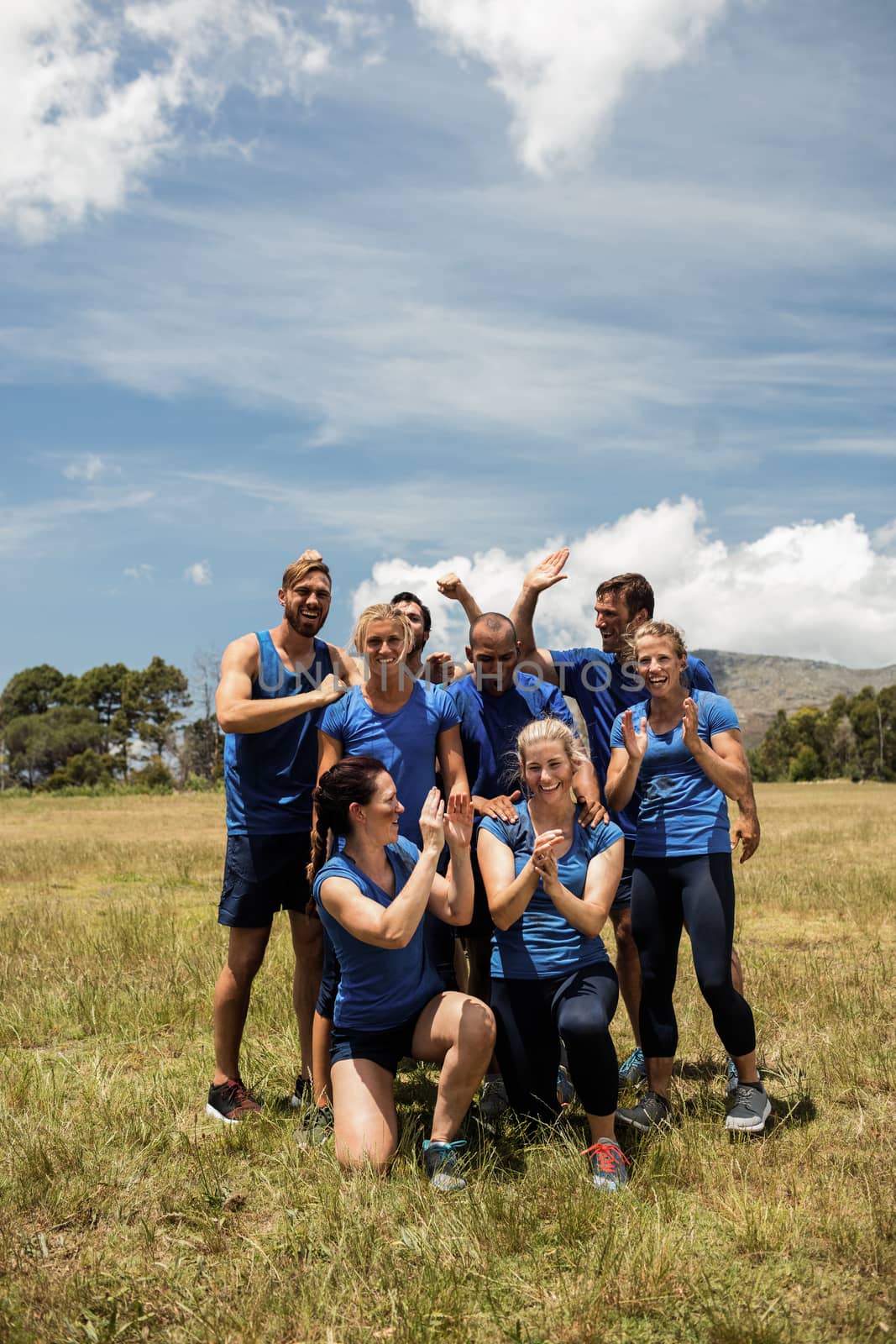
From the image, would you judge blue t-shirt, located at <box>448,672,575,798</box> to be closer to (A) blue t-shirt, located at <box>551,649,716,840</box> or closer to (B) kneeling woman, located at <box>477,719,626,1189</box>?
(A) blue t-shirt, located at <box>551,649,716,840</box>

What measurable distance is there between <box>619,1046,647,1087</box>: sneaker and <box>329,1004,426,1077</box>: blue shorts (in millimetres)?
1646

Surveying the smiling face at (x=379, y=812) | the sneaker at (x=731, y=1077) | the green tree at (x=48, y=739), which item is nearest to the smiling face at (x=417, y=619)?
the smiling face at (x=379, y=812)

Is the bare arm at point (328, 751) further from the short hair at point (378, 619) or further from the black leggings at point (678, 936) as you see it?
the black leggings at point (678, 936)

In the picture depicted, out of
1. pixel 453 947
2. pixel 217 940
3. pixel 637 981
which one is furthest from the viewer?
pixel 217 940

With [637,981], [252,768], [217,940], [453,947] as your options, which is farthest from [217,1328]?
[217,940]

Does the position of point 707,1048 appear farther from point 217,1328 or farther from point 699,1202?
point 217,1328

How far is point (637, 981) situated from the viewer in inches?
247

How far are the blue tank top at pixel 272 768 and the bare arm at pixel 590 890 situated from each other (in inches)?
56.9

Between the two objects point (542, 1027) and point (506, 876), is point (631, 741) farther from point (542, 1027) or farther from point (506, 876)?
point (542, 1027)

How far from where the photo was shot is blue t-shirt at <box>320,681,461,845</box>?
202 inches

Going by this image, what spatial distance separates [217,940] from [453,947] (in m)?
4.53

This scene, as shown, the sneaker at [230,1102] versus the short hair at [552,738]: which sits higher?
the short hair at [552,738]

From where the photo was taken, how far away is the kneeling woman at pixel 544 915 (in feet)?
15.7

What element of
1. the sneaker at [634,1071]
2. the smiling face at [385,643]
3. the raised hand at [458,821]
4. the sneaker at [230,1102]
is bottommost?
the sneaker at [634,1071]
